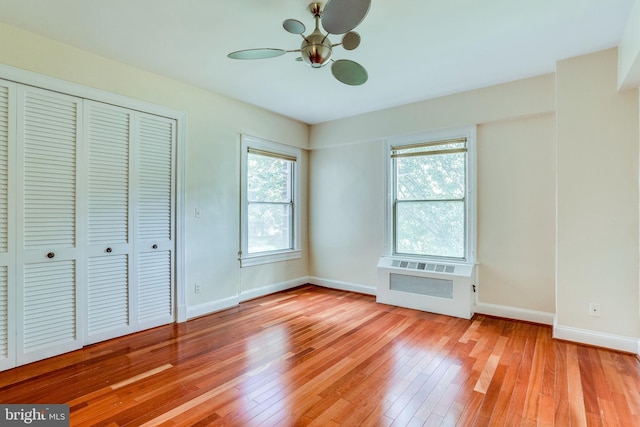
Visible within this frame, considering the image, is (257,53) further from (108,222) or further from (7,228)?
(7,228)

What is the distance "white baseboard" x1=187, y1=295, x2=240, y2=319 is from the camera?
3.50m

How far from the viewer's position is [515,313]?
134 inches

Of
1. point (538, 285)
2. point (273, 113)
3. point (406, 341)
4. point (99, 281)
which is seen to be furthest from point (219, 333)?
point (538, 285)

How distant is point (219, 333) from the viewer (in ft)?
10.1

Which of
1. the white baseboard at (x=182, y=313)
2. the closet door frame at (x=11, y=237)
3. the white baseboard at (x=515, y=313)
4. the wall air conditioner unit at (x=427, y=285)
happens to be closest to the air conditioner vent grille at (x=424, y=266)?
the wall air conditioner unit at (x=427, y=285)

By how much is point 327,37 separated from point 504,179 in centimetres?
252

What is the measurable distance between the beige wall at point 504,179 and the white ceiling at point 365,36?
0.96 ft

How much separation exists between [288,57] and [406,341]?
9.21ft

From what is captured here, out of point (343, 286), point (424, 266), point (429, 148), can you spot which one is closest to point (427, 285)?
point (424, 266)

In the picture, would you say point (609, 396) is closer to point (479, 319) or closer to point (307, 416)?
point (479, 319)

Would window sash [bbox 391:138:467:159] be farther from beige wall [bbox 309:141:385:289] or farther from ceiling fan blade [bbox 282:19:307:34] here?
ceiling fan blade [bbox 282:19:307:34]

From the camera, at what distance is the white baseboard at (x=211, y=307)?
138 inches

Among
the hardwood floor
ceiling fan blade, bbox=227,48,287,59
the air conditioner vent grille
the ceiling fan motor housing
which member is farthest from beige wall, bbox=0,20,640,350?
the ceiling fan motor housing

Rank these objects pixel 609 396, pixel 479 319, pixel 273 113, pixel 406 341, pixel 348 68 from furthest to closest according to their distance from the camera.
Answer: pixel 273 113 < pixel 479 319 < pixel 406 341 < pixel 348 68 < pixel 609 396
